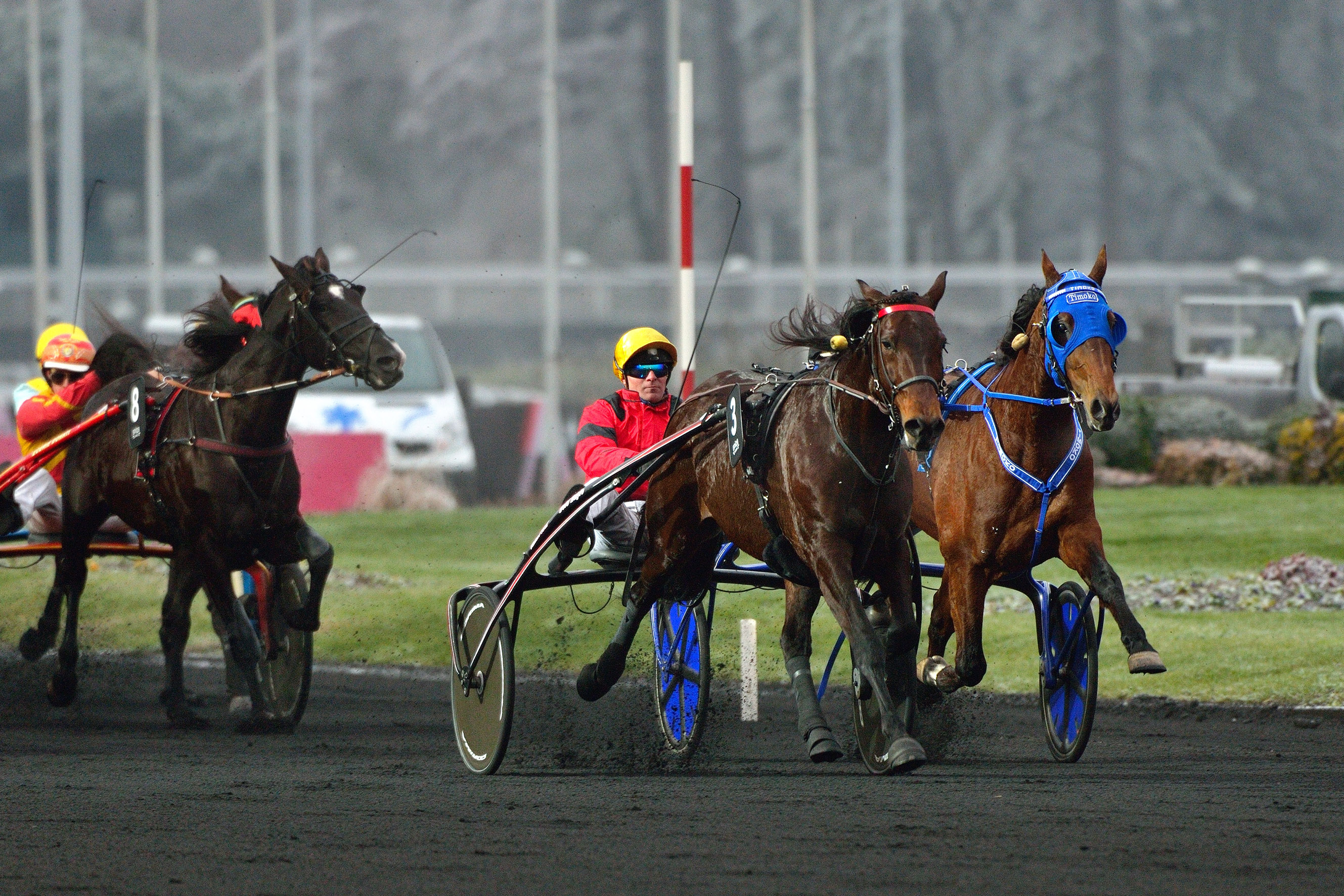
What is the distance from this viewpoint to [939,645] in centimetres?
778

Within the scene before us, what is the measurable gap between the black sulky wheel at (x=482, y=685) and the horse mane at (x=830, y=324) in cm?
144

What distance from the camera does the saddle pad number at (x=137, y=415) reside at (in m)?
8.95

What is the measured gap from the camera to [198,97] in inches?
2621

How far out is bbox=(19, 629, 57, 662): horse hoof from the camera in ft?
33.0

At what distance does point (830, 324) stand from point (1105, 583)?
1.33 metres

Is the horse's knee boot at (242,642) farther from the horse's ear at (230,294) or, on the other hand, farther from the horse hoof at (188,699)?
the horse's ear at (230,294)

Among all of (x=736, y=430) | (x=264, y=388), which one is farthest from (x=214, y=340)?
(x=736, y=430)

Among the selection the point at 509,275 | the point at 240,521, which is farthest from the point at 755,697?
the point at 509,275

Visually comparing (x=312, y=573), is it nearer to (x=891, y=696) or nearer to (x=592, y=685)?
(x=592, y=685)

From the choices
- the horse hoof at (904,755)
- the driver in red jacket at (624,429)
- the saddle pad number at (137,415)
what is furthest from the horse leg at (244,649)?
the horse hoof at (904,755)

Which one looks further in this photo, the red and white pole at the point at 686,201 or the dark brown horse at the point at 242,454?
the red and white pole at the point at 686,201

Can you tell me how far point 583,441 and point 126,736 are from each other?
2.53 m

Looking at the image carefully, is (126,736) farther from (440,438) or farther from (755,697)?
(440,438)

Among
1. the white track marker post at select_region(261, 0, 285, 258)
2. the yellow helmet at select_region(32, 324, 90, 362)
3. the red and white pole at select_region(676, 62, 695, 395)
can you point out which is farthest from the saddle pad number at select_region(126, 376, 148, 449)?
the white track marker post at select_region(261, 0, 285, 258)
